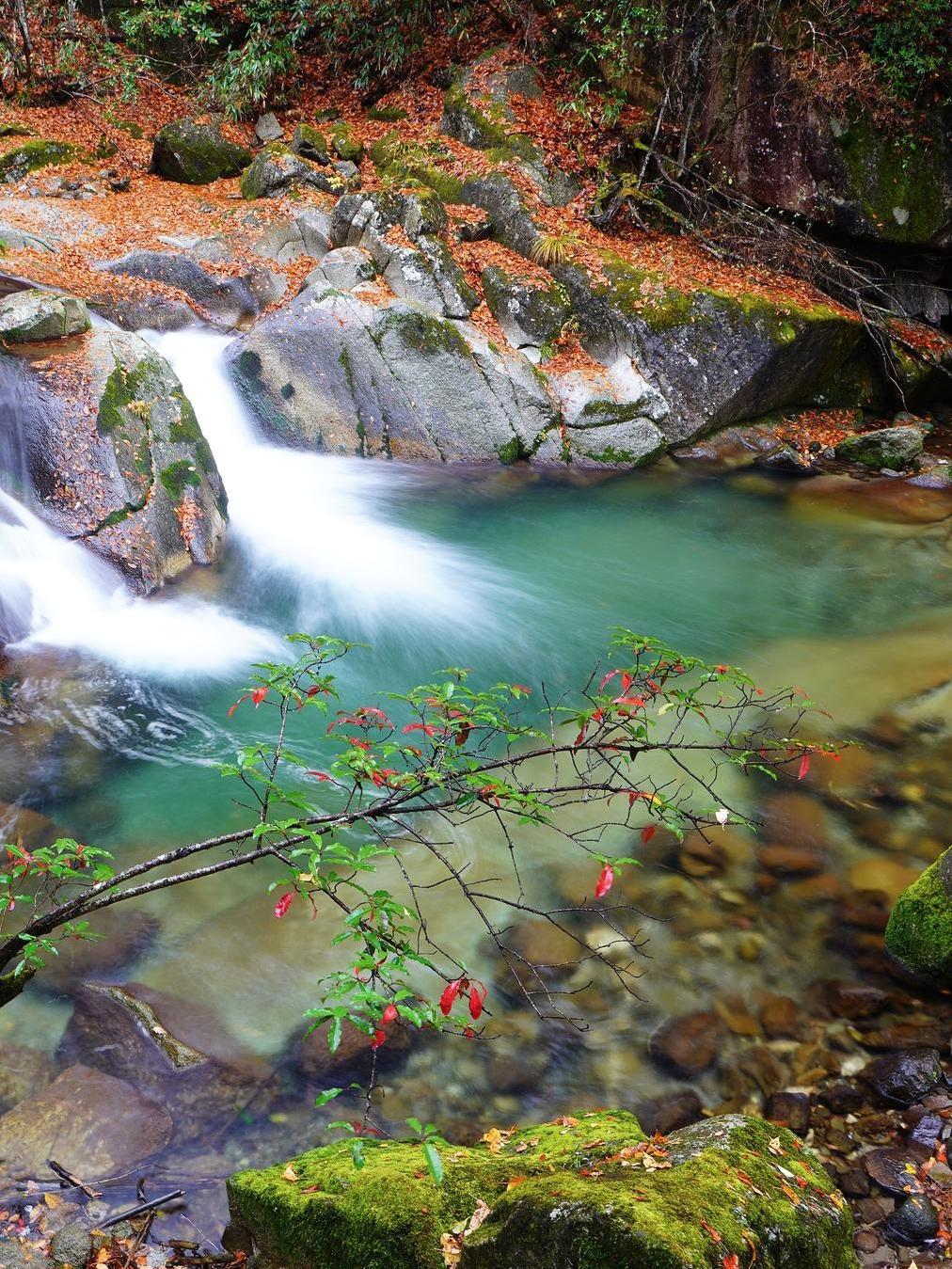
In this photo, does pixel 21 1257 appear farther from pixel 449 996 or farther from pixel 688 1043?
pixel 688 1043

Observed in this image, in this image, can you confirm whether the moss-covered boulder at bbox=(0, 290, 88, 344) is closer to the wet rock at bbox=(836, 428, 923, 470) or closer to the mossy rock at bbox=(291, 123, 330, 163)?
the mossy rock at bbox=(291, 123, 330, 163)

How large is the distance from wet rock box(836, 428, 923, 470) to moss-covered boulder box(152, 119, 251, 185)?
10331 mm

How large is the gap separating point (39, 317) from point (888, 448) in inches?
405

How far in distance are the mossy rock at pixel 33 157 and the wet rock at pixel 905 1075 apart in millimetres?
14658

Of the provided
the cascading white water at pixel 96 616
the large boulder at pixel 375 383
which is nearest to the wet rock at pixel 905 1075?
the cascading white water at pixel 96 616

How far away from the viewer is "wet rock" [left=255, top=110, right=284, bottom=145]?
14484 mm

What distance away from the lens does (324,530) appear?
31.3 feet

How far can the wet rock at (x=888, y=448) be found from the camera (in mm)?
11812

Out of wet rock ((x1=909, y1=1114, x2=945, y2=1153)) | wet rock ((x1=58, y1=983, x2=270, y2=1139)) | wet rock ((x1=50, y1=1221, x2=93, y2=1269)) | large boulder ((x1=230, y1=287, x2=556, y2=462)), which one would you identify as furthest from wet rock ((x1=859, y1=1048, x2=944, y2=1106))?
large boulder ((x1=230, y1=287, x2=556, y2=462))

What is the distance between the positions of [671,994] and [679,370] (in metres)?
9.31

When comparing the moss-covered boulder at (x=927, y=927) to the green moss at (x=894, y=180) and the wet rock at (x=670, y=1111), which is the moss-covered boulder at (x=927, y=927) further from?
the green moss at (x=894, y=180)

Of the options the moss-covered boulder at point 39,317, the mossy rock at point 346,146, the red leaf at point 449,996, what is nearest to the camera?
the red leaf at point 449,996

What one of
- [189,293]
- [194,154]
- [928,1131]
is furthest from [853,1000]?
[194,154]

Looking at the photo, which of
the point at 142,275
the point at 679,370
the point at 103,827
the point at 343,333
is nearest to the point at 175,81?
the point at 142,275
